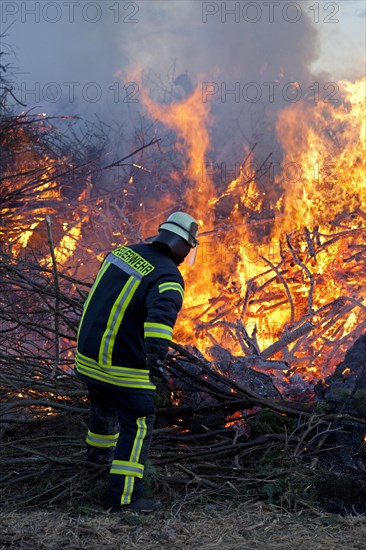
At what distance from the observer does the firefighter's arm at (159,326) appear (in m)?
4.30

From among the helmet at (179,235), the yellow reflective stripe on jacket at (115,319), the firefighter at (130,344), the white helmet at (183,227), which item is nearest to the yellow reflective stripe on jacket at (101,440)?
the firefighter at (130,344)

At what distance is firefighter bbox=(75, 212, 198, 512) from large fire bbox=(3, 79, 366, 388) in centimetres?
305

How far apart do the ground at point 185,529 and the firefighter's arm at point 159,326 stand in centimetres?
85

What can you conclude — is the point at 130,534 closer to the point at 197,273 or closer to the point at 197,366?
the point at 197,366

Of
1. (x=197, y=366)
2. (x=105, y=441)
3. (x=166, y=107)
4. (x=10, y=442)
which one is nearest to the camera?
(x=105, y=441)

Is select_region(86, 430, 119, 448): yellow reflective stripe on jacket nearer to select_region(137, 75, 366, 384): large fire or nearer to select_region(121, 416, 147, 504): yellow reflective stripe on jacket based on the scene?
select_region(121, 416, 147, 504): yellow reflective stripe on jacket

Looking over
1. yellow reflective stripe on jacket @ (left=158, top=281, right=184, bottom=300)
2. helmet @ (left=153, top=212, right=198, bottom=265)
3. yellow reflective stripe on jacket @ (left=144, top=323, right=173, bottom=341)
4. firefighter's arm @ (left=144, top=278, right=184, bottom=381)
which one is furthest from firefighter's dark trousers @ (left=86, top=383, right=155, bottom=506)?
helmet @ (left=153, top=212, right=198, bottom=265)

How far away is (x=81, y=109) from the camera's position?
14.5m

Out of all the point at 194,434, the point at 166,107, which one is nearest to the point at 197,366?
the point at 194,434

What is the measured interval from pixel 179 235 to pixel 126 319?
0.66 m

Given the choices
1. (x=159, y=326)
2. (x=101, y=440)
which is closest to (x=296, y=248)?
(x=101, y=440)

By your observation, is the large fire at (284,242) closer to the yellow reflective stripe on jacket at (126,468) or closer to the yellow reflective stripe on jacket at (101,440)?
the yellow reflective stripe on jacket at (101,440)

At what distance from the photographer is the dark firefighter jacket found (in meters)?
4.52

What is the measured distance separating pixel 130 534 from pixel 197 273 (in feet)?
20.1
